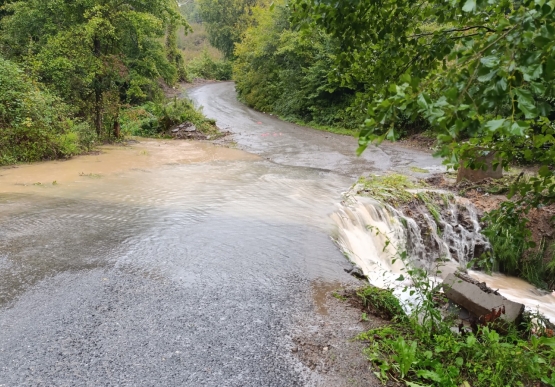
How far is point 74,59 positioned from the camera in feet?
48.9

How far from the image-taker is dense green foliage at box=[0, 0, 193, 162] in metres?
12.7

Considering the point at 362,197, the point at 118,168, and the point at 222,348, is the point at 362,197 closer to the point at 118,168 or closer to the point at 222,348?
the point at 222,348

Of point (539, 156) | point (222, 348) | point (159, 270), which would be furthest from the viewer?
point (159, 270)

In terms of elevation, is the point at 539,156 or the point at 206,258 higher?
the point at 539,156

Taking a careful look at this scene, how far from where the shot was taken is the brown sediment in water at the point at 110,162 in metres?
9.65

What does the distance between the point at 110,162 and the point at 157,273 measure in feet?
28.2

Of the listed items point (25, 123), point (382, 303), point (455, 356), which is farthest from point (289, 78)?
point (455, 356)

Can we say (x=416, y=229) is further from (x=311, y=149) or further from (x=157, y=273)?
(x=311, y=149)

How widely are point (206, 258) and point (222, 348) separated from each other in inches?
84.6

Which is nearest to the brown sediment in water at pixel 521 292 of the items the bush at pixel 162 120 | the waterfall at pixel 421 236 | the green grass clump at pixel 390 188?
the waterfall at pixel 421 236

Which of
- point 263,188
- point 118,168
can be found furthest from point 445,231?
point 118,168

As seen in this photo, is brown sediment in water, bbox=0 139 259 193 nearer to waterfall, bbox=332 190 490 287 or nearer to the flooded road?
the flooded road

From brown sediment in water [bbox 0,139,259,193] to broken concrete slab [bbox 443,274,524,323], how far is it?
8396 millimetres

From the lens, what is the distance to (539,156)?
2.69 metres
